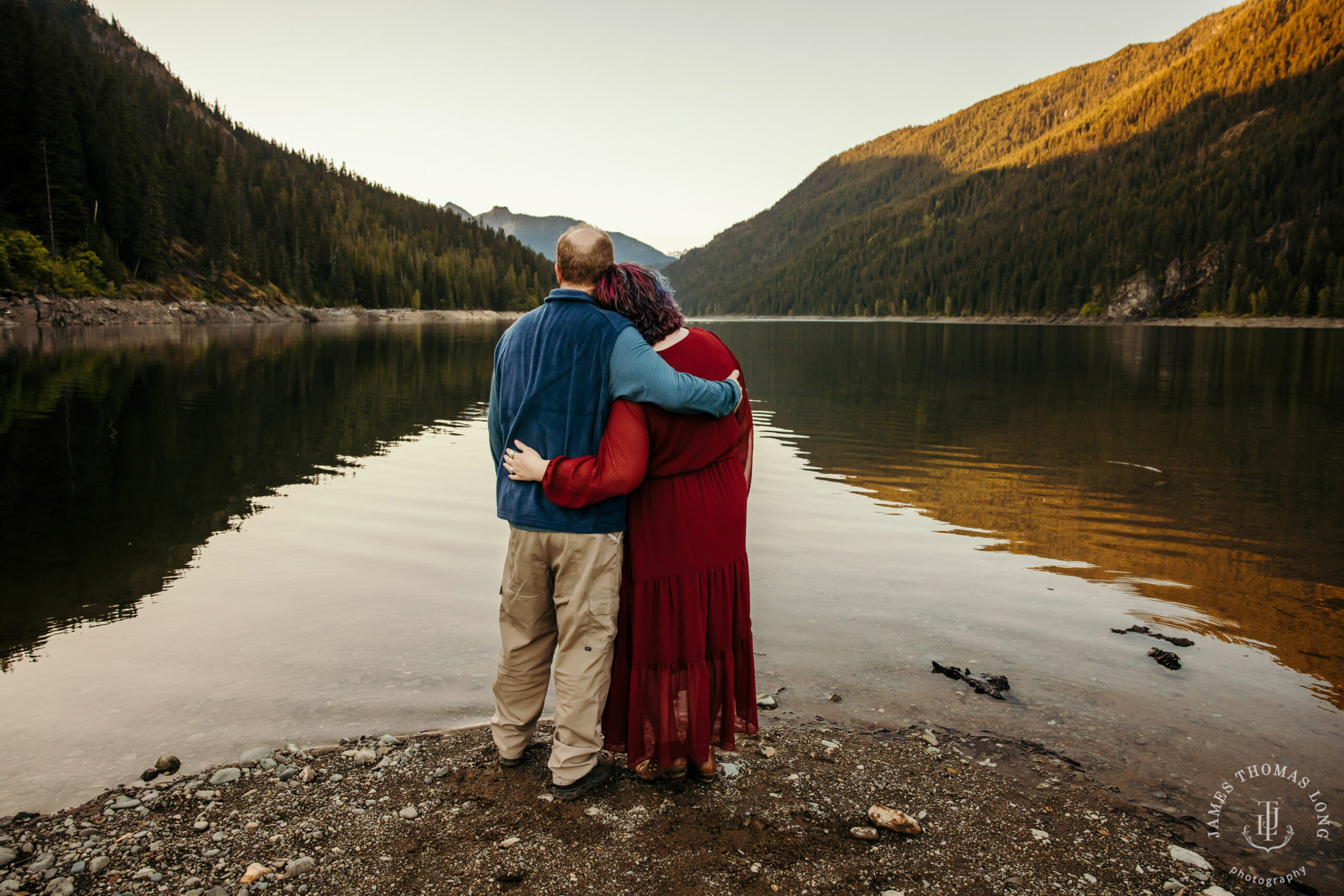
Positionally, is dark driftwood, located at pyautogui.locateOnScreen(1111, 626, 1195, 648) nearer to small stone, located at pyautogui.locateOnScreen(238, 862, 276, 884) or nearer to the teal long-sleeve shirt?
the teal long-sleeve shirt

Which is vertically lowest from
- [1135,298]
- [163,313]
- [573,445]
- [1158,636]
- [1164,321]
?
[1158,636]

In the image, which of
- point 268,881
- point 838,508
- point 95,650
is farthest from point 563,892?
point 838,508

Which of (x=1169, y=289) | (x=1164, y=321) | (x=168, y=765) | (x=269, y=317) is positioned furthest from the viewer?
(x=1169, y=289)

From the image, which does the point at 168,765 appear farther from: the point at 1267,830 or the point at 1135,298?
the point at 1135,298

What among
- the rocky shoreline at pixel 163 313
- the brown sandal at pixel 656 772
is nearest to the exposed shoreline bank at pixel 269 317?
the rocky shoreline at pixel 163 313

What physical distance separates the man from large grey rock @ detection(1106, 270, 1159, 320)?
583 feet

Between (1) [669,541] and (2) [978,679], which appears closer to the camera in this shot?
(1) [669,541]

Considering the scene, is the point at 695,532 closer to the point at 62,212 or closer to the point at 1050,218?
the point at 62,212

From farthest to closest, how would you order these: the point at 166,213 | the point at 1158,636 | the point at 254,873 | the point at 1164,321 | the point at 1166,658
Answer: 1. the point at 1164,321
2. the point at 166,213
3. the point at 1158,636
4. the point at 1166,658
5. the point at 254,873

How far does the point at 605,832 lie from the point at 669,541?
1.48 meters

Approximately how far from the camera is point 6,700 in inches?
211

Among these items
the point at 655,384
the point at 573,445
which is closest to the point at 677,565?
the point at 573,445

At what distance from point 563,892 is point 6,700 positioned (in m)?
4.86

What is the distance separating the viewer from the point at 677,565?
12.9 feet
